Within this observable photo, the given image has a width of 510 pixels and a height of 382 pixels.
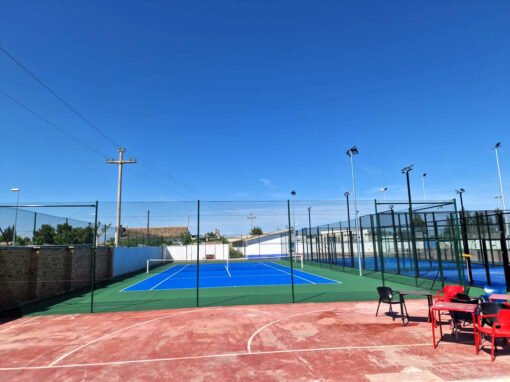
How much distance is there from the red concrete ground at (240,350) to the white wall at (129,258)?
1343cm

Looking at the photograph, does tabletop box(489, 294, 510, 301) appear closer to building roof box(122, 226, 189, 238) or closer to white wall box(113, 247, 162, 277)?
white wall box(113, 247, 162, 277)

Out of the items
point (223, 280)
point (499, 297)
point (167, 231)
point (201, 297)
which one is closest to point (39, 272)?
point (201, 297)

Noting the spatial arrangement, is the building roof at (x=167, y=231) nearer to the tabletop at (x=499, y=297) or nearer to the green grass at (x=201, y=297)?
the green grass at (x=201, y=297)

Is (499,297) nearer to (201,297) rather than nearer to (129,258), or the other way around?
(201,297)

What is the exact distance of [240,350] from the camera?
6480 mm

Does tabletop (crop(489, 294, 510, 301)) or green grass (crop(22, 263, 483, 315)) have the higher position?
tabletop (crop(489, 294, 510, 301))

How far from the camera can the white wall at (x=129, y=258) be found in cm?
2260

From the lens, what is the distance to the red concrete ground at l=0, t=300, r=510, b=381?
17.6ft

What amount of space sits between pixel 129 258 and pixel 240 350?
71.8 feet

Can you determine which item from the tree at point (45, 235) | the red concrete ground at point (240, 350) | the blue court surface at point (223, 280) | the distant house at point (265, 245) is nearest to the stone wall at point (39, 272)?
the tree at point (45, 235)

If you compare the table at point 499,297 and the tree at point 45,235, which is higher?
the tree at point 45,235

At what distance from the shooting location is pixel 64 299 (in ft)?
43.6

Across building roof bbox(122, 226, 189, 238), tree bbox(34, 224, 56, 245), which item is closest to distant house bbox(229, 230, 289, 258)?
building roof bbox(122, 226, 189, 238)

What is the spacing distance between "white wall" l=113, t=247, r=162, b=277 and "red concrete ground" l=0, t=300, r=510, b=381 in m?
13.4
